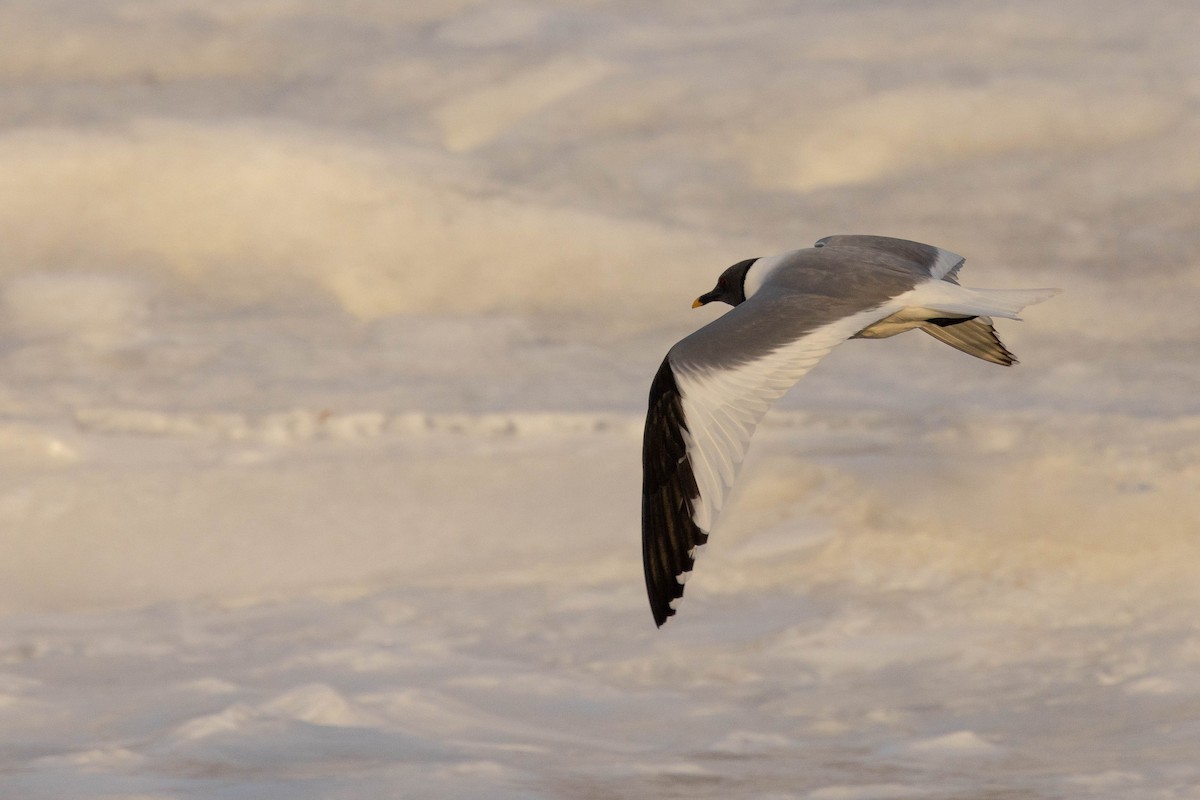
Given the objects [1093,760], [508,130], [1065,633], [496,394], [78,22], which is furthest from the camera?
[78,22]

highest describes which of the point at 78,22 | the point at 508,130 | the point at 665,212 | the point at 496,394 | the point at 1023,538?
the point at 78,22

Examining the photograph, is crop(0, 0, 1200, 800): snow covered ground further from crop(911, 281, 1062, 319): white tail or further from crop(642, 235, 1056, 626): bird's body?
crop(911, 281, 1062, 319): white tail

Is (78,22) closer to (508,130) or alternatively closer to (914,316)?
(508,130)

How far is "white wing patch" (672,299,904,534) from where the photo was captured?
3848mm

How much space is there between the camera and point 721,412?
387 centimetres

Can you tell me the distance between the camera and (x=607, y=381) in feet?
24.7

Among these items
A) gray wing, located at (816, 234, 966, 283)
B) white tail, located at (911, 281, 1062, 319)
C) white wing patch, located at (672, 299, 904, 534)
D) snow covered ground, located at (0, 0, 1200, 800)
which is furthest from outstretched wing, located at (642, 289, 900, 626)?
snow covered ground, located at (0, 0, 1200, 800)

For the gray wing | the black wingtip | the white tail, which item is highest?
the gray wing

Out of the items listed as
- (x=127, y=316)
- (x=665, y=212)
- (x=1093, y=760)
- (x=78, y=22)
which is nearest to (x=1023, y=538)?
Result: (x=1093, y=760)

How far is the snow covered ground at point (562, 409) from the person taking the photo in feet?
16.5

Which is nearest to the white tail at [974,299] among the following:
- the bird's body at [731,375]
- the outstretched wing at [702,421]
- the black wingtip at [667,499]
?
the bird's body at [731,375]

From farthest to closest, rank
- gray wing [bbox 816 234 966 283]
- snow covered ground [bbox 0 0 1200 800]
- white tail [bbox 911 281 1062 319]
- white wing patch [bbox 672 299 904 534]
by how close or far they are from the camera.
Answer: snow covered ground [bbox 0 0 1200 800] < gray wing [bbox 816 234 966 283] < white tail [bbox 911 281 1062 319] < white wing patch [bbox 672 299 904 534]

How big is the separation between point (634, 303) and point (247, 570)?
2815mm

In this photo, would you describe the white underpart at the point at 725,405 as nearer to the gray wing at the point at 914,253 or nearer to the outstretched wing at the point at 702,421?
the outstretched wing at the point at 702,421
